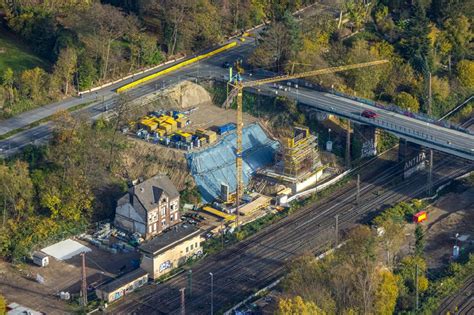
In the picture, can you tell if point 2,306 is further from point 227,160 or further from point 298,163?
point 298,163

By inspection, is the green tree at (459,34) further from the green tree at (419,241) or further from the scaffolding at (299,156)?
the green tree at (419,241)

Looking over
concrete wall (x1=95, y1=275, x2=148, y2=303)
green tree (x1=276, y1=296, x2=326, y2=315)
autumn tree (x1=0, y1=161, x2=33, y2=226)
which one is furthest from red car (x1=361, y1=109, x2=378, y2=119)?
green tree (x1=276, y1=296, x2=326, y2=315)

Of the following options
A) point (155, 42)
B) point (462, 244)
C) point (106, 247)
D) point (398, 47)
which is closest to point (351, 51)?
point (398, 47)

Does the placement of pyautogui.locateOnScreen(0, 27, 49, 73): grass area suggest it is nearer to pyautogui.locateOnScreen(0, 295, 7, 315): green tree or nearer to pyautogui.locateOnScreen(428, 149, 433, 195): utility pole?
pyautogui.locateOnScreen(0, 295, 7, 315): green tree

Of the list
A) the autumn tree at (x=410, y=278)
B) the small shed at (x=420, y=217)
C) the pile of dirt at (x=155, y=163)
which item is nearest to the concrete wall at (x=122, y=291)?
the pile of dirt at (x=155, y=163)

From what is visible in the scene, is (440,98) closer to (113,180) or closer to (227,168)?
(227,168)

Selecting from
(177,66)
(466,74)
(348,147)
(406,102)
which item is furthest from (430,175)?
(177,66)

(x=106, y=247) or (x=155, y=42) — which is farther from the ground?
(x=155, y=42)
